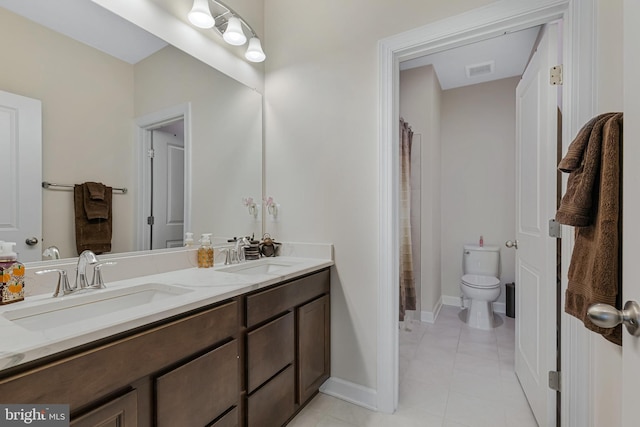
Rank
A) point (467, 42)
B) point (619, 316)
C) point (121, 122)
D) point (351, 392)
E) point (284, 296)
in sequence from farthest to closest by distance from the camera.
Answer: point (351, 392) → point (467, 42) → point (284, 296) → point (121, 122) → point (619, 316)

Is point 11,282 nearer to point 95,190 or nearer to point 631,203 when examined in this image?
point 95,190

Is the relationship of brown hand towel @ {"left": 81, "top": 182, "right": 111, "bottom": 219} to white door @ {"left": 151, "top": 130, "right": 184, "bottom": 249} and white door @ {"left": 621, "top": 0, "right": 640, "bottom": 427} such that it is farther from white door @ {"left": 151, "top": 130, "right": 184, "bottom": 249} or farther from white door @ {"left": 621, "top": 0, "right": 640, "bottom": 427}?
white door @ {"left": 621, "top": 0, "right": 640, "bottom": 427}

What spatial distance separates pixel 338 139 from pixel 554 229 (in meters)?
1.23

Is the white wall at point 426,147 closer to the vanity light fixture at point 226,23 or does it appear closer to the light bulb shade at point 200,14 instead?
the vanity light fixture at point 226,23

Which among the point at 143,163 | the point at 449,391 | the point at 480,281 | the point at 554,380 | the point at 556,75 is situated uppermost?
the point at 556,75

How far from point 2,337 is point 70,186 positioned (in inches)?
28.4

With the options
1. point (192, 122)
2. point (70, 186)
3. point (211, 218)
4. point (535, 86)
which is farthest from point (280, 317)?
point (535, 86)

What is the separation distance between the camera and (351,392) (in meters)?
1.85

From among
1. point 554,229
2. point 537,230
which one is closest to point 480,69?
point 537,230

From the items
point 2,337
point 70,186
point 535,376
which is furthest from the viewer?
point 535,376

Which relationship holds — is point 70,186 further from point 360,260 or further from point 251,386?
point 360,260

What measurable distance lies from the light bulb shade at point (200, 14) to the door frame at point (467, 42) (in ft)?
3.20

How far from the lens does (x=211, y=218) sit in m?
1.87

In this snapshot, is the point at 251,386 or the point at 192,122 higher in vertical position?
the point at 192,122
